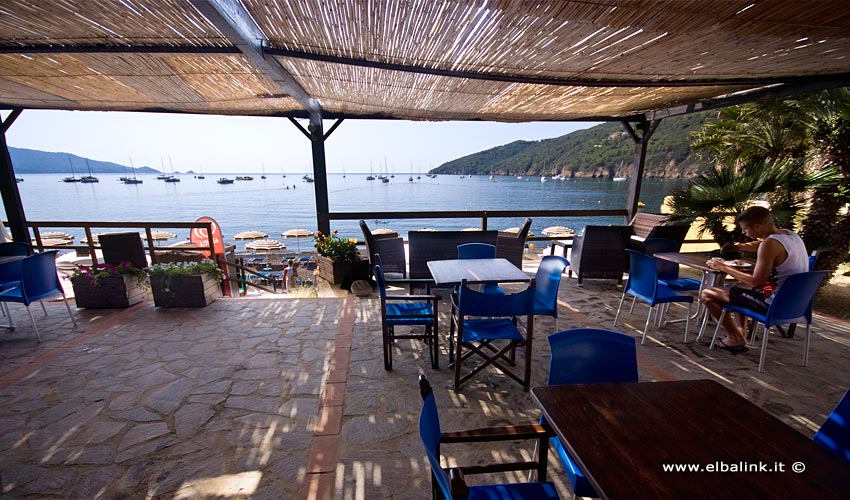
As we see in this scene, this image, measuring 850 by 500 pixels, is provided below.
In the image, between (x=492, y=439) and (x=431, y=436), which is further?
(x=492, y=439)

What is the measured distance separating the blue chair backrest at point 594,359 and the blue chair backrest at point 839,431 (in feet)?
1.85

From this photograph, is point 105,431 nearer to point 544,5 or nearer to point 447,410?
point 447,410

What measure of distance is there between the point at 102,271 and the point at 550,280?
509 cm

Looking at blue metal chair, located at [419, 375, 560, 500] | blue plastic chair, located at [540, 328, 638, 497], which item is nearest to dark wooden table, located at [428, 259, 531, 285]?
blue plastic chair, located at [540, 328, 638, 497]

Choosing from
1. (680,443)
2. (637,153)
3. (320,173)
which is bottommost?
(680,443)

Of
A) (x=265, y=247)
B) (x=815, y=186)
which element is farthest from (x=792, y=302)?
(x=265, y=247)

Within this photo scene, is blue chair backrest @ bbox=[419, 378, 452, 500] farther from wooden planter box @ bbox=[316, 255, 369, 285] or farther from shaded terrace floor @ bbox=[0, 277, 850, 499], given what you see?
wooden planter box @ bbox=[316, 255, 369, 285]

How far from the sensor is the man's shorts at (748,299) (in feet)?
8.91

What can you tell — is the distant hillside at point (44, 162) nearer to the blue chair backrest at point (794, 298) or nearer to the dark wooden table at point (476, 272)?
the dark wooden table at point (476, 272)

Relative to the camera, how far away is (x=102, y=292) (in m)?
4.13

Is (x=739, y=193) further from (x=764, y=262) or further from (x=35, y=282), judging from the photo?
(x=35, y=282)

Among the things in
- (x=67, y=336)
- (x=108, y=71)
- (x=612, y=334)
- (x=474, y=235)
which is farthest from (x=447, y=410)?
(x=108, y=71)

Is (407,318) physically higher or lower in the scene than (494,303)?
lower

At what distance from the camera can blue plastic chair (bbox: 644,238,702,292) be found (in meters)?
3.60
